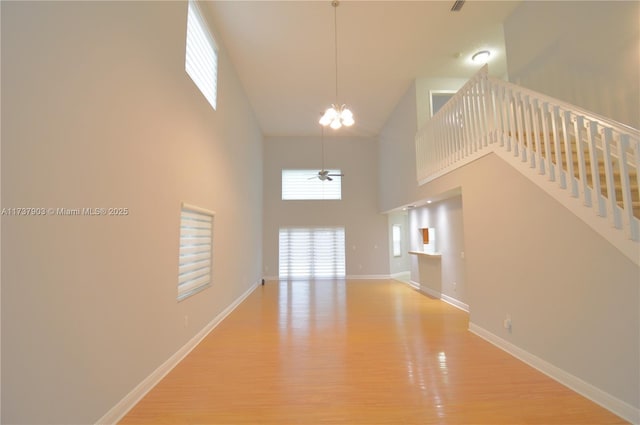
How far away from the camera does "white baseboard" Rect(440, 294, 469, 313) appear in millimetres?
5055

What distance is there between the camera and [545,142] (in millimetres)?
2699

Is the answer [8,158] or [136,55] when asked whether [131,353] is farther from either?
[136,55]

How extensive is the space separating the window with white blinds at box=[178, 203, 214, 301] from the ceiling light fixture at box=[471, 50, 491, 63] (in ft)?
20.0

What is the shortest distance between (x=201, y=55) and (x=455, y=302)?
643cm

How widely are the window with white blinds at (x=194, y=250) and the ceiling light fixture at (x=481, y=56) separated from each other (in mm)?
6084

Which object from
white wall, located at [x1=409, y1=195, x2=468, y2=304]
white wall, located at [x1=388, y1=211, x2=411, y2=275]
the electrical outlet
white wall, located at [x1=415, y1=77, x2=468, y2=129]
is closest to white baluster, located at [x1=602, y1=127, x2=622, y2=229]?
the electrical outlet

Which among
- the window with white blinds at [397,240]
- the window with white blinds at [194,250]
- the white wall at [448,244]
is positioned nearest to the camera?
the window with white blinds at [194,250]

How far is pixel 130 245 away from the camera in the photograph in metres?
2.28

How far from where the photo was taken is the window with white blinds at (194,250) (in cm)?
331

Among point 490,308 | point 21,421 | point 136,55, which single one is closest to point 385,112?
point 490,308

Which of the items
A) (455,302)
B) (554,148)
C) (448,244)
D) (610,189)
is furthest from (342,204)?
(610,189)

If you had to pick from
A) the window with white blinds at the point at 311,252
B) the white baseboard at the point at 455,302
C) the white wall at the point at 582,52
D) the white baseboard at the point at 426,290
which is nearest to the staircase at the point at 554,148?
the white wall at the point at 582,52

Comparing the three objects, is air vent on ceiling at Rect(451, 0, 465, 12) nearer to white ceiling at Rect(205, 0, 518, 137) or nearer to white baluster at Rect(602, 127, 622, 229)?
white ceiling at Rect(205, 0, 518, 137)

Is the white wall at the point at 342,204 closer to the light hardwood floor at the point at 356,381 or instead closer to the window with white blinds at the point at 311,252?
the window with white blinds at the point at 311,252
